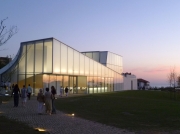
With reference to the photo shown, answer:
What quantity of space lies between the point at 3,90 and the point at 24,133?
2910 centimetres

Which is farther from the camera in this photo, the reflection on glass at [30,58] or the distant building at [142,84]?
the distant building at [142,84]

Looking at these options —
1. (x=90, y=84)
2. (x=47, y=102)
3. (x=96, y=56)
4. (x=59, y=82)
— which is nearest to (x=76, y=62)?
(x=59, y=82)

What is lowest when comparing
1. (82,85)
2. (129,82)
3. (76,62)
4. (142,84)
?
(82,85)

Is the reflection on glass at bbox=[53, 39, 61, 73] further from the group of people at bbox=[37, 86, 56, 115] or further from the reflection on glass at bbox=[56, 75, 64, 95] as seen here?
the group of people at bbox=[37, 86, 56, 115]

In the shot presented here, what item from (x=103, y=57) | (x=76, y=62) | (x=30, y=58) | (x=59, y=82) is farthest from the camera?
(x=103, y=57)

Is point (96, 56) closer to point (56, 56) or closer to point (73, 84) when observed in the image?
point (73, 84)

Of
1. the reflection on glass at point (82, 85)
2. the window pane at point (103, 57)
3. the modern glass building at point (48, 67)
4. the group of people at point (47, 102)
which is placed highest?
the window pane at point (103, 57)

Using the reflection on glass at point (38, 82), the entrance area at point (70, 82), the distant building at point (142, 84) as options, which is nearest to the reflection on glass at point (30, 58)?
the entrance area at point (70, 82)

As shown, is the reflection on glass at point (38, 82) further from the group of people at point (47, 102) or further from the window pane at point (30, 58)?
the group of people at point (47, 102)

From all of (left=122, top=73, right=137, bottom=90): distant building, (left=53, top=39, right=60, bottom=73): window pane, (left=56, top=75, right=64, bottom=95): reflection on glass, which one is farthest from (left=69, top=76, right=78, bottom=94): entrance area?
(left=122, top=73, right=137, bottom=90): distant building

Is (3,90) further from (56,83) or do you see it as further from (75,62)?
(75,62)

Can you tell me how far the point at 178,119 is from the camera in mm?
19969

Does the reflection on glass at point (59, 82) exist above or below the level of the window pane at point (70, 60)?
below

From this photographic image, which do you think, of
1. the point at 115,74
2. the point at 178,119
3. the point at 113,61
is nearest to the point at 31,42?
the point at 115,74
